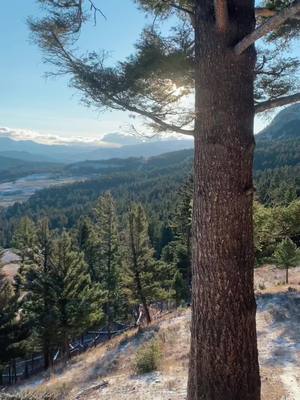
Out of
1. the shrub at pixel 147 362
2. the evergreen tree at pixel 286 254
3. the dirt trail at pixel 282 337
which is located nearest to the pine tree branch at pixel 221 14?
the dirt trail at pixel 282 337

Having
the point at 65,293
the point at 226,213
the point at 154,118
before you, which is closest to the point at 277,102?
the point at 226,213

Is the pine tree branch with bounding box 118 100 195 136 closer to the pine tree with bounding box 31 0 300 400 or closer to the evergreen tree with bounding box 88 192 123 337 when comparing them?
the pine tree with bounding box 31 0 300 400

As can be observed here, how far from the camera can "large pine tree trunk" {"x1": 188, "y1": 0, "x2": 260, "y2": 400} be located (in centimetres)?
381

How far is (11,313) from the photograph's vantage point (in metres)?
22.0

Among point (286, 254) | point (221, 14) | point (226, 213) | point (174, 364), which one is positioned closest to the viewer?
point (221, 14)

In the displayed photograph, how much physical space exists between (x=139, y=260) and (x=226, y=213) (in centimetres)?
2281

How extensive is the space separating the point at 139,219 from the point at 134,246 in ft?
6.43

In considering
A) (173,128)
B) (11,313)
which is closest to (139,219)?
(11,313)

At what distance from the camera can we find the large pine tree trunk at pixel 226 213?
381 cm

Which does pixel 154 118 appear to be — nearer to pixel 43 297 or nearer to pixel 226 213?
pixel 226 213

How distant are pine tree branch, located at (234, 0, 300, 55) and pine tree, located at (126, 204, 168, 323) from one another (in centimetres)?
2180

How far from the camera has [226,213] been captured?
3811 mm

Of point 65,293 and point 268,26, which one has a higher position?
Result: point 268,26

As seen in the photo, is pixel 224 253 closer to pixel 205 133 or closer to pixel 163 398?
pixel 205 133
